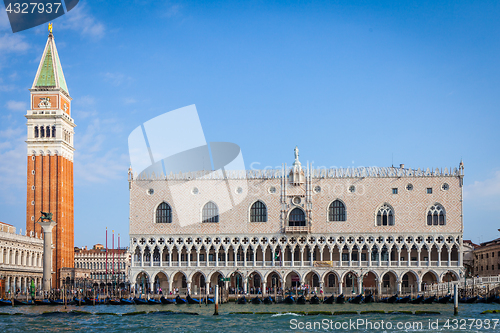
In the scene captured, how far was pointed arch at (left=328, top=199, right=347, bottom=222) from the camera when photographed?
55656 mm

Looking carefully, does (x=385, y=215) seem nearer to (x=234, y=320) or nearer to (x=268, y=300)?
(x=268, y=300)

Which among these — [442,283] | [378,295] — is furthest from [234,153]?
[442,283]

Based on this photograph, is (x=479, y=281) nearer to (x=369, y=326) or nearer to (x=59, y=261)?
(x=369, y=326)

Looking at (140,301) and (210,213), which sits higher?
(210,213)

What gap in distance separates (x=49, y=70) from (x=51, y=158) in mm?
10073

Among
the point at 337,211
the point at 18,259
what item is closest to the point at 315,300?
the point at 337,211

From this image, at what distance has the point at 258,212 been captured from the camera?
5647 centimetres

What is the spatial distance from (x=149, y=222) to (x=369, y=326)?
2764 cm

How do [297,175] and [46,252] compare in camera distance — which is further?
[297,175]

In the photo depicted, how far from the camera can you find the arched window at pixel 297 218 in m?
55.8

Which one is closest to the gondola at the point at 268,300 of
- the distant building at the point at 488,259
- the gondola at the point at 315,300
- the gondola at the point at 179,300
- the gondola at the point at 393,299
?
the gondola at the point at 315,300

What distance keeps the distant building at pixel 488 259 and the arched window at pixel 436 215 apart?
9323mm

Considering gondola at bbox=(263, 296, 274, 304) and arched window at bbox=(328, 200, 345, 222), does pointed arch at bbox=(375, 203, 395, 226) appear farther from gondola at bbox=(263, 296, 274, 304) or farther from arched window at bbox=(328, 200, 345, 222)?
gondola at bbox=(263, 296, 274, 304)

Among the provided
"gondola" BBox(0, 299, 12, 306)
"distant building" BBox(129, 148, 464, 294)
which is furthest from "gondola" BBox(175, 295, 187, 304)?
"gondola" BBox(0, 299, 12, 306)
